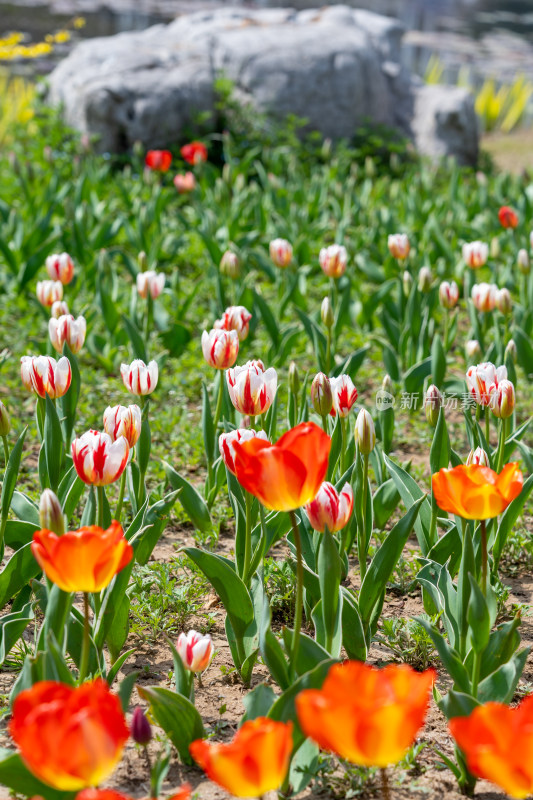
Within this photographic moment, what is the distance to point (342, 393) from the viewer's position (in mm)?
2283

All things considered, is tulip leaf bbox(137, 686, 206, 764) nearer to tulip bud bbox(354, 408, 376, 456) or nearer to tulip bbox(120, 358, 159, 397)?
tulip bud bbox(354, 408, 376, 456)

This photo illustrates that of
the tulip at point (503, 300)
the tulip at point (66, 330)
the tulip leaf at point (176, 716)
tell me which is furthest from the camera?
the tulip at point (503, 300)

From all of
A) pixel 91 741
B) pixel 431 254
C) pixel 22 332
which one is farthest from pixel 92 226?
pixel 91 741

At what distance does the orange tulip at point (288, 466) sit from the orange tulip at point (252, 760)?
1.35ft

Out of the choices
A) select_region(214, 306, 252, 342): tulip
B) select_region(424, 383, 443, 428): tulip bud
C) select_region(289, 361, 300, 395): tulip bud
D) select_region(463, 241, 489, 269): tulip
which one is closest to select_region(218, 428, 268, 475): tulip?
select_region(289, 361, 300, 395): tulip bud

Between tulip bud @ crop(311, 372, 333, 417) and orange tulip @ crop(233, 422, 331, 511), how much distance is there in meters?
0.74

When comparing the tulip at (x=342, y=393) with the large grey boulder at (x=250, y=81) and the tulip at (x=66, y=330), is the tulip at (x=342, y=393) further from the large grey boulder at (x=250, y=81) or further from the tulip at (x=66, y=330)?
the large grey boulder at (x=250, y=81)

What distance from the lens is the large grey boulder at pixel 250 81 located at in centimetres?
740

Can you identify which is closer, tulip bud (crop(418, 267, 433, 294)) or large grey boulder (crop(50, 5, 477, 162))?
tulip bud (crop(418, 267, 433, 294))

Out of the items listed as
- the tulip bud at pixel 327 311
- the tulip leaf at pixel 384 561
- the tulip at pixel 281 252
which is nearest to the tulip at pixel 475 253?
the tulip at pixel 281 252

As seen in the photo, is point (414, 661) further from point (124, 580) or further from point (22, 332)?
point (22, 332)

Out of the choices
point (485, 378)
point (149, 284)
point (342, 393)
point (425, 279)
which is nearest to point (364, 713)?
point (342, 393)

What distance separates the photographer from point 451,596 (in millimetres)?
1988

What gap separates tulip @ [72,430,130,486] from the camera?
1.73 m
